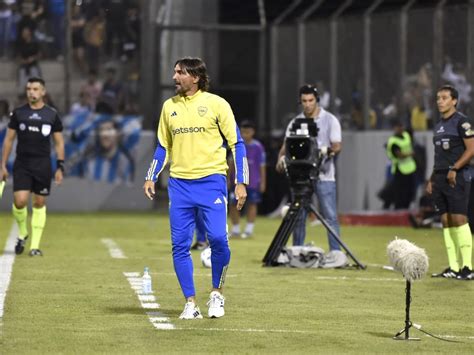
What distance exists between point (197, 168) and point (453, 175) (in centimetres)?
455

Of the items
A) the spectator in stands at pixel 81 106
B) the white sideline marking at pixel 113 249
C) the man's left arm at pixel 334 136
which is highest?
the man's left arm at pixel 334 136

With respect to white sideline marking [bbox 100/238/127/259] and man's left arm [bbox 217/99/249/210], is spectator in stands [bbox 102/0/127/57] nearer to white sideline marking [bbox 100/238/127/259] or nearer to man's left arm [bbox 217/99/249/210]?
white sideline marking [bbox 100/238/127/259]

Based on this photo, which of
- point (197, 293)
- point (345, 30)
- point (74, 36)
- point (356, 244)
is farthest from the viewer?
point (74, 36)

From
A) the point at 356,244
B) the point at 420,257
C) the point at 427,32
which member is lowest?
the point at 356,244

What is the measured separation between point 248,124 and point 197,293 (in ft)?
31.8

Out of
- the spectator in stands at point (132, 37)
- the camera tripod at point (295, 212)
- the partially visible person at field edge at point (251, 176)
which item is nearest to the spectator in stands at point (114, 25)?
the spectator in stands at point (132, 37)

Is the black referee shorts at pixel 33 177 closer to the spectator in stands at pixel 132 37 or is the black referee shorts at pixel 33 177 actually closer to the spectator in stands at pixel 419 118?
the spectator in stands at pixel 419 118

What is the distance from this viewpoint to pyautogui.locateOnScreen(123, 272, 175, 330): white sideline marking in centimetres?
1052

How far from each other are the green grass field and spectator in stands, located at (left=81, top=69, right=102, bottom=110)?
14.5 meters

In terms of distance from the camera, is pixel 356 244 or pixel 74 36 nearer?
pixel 356 244

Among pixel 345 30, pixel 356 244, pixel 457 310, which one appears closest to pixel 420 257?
pixel 457 310

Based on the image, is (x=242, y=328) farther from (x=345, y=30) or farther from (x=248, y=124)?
(x=345, y=30)

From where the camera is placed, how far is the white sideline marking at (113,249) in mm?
17797

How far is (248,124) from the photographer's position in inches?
887
